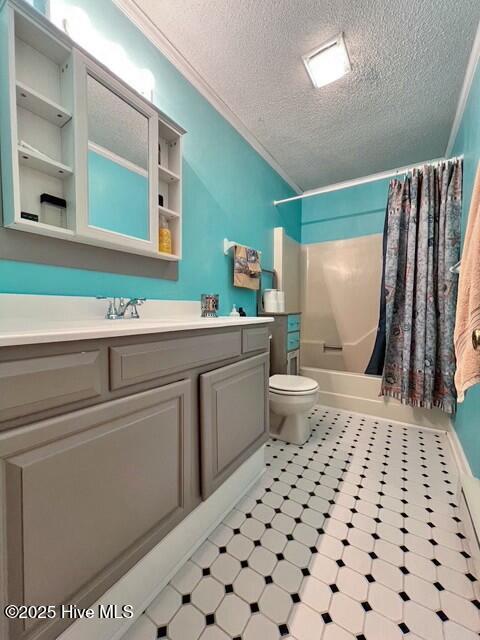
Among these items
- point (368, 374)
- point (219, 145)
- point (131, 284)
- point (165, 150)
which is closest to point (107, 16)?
point (165, 150)

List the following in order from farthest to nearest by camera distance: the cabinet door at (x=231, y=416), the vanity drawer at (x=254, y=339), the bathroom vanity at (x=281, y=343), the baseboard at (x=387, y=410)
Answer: the bathroom vanity at (x=281, y=343)
the baseboard at (x=387, y=410)
the vanity drawer at (x=254, y=339)
the cabinet door at (x=231, y=416)

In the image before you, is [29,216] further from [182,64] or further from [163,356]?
[182,64]

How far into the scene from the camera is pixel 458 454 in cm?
161

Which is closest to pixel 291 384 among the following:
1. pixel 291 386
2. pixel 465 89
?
pixel 291 386

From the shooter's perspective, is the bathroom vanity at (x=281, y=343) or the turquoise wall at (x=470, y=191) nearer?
the turquoise wall at (x=470, y=191)

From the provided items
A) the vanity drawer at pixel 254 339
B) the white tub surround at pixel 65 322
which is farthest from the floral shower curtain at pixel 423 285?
the white tub surround at pixel 65 322

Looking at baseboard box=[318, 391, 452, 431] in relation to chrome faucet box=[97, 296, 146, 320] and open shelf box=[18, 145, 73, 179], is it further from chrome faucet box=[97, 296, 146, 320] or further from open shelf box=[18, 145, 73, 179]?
open shelf box=[18, 145, 73, 179]

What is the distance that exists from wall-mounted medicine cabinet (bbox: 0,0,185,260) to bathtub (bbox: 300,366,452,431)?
77.1 inches

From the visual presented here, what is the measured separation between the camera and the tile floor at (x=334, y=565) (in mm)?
780

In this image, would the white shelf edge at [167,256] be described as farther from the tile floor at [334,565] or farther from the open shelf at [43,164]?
the tile floor at [334,565]

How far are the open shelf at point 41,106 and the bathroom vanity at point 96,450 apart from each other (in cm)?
81

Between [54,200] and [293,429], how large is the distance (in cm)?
182

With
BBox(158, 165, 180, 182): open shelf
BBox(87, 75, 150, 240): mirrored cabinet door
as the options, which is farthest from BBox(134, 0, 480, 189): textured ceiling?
BBox(158, 165, 180, 182): open shelf

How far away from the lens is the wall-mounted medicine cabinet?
0.83m
